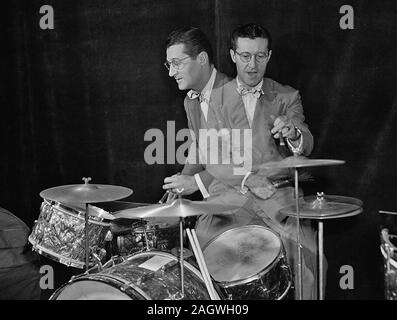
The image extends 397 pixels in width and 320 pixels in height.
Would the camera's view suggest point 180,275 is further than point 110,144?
No

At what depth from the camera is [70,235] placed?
3.52m

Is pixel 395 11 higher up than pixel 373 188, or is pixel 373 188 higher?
pixel 395 11

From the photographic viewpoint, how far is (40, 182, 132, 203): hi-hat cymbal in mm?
3209

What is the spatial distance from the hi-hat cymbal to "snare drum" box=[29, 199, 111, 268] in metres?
0.25

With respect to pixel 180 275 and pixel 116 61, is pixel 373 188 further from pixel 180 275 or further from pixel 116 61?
pixel 116 61

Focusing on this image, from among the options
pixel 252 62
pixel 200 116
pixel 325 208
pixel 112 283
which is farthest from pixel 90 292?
pixel 252 62

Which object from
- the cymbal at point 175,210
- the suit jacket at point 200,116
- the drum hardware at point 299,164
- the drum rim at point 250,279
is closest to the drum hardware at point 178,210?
the cymbal at point 175,210

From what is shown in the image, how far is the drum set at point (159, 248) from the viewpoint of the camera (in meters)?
2.83

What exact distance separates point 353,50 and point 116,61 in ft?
4.94

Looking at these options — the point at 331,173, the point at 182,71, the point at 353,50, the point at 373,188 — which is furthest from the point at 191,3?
the point at 373,188

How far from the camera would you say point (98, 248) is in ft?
11.5

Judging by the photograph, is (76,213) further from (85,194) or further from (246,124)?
(246,124)

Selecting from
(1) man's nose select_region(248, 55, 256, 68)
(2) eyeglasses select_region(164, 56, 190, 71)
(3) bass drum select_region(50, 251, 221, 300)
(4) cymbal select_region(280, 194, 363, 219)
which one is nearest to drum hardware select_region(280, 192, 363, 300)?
(4) cymbal select_region(280, 194, 363, 219)

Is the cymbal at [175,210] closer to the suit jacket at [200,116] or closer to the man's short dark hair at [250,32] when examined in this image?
the suit jacket at [200,116]
